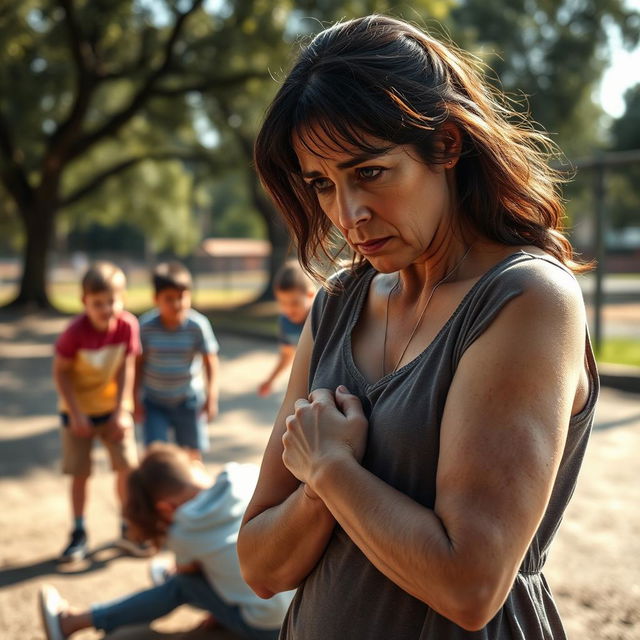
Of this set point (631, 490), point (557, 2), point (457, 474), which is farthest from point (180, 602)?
point (557, 2)

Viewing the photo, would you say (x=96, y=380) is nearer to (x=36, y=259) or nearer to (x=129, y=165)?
(x=36, y=259)

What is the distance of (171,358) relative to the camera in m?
5.15

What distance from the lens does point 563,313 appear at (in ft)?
3.75

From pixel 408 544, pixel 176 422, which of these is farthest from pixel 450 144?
pixel 176 422

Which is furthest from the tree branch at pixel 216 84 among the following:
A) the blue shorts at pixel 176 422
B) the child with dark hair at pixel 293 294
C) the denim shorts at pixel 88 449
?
the denim shorts at pixel 88 449

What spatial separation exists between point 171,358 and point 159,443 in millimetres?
1030

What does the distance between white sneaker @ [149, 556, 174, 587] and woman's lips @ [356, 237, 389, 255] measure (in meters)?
2.66

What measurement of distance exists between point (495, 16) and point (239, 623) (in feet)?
84.6

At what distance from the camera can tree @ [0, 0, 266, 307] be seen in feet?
62.7

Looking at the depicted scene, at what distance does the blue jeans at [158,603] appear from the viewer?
3363mm

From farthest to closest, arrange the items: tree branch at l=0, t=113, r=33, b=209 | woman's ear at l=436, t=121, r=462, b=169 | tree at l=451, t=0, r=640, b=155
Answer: tree at l=451, t=0, r=640, b=155 → tree branch at l=0, t=113, r=33, b=209 → woman's ear at l=436, t=121, r=462, b=169

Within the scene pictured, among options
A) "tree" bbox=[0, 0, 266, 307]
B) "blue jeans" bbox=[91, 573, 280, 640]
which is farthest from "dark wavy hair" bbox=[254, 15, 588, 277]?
"tree" bbox=[0, 0, 266, 307]

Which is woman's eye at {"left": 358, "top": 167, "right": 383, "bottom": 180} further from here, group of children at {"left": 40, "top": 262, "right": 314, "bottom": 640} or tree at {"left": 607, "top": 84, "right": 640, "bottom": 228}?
tree at {"left": 607, "top": 84, "right": 640, "bottom": 228}

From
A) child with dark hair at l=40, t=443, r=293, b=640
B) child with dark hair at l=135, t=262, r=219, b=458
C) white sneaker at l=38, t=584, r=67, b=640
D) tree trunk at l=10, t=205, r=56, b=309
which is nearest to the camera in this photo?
child with dark hair at l=40, t=443, r=293, b=640
